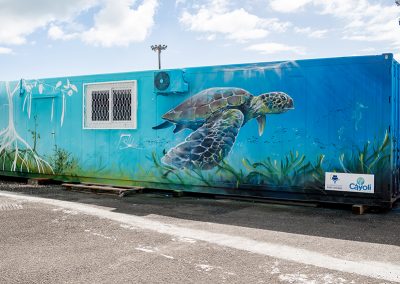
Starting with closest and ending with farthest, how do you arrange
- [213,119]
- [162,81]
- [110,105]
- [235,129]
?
[235,129], [213,119], [162,81], [110,105]

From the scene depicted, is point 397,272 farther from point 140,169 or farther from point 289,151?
point 140,169

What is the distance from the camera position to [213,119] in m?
9.38

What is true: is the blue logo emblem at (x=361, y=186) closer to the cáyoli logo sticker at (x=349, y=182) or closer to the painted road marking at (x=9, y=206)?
the cáyoli logo sticker at (x=349, y=182)

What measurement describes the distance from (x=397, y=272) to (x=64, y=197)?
7.11 metres

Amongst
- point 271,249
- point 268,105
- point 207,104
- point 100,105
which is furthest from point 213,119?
point 271,249

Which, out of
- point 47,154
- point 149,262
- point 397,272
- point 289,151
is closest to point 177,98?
point 289,151

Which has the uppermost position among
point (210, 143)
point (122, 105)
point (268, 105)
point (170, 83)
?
point (170, 83)

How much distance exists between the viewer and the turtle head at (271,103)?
8.61m

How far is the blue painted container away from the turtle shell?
22mm

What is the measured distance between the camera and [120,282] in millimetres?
4414

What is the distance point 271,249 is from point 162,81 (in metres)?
5.35

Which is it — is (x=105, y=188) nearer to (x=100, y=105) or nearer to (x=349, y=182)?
(x=100, y=105)

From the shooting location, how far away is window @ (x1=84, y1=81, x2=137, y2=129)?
1042 cm

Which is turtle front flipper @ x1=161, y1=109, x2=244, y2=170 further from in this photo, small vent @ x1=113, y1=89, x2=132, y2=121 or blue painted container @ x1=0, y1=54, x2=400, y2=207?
small vent @ x1=113, y1=89, x2=132, y2=121
